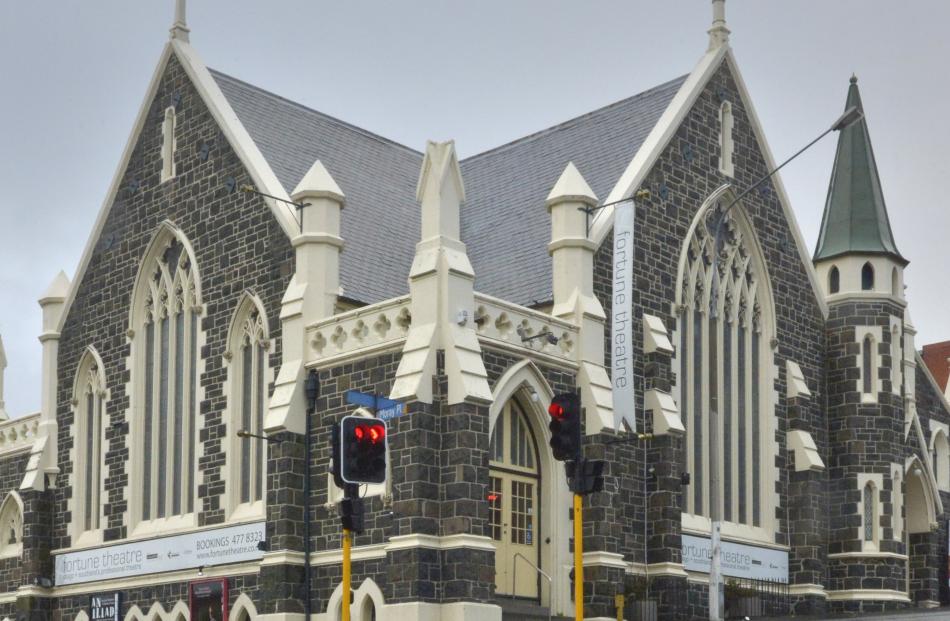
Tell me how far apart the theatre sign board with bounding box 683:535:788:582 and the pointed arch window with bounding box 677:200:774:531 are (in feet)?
2.14

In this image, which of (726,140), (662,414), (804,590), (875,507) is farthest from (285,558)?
(875,507)

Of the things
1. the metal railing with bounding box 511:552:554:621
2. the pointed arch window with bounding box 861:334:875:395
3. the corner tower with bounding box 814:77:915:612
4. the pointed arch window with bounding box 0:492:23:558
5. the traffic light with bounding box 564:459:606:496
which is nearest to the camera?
the traffic light with bounding box 564:459:606:496

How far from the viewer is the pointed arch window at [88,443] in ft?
120

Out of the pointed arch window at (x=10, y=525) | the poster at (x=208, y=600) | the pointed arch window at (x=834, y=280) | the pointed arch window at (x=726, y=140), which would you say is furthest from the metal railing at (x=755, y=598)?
the pointed arch window at (x=10, y=525)

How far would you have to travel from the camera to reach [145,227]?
120 feet

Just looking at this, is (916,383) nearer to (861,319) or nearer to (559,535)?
(861,319)

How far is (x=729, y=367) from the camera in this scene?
36062 millimetres

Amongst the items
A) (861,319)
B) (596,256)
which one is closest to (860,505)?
(861,319)

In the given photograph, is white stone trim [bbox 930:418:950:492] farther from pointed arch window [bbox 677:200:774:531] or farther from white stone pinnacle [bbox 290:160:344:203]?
white stone pinnacle [bbox 290:160:344:203]

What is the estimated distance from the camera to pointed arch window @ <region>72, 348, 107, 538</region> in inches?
1442

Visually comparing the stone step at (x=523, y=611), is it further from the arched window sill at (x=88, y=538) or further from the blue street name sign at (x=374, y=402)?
the arched window sill at (x=88, y=538)

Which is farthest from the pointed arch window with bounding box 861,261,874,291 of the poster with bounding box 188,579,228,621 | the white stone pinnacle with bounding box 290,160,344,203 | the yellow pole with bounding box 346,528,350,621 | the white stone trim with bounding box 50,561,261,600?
the yellow pole with bounding box 346,528,350,621

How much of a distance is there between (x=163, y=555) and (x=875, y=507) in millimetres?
15246

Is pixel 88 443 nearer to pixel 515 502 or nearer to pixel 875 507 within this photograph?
pixel 515 502
